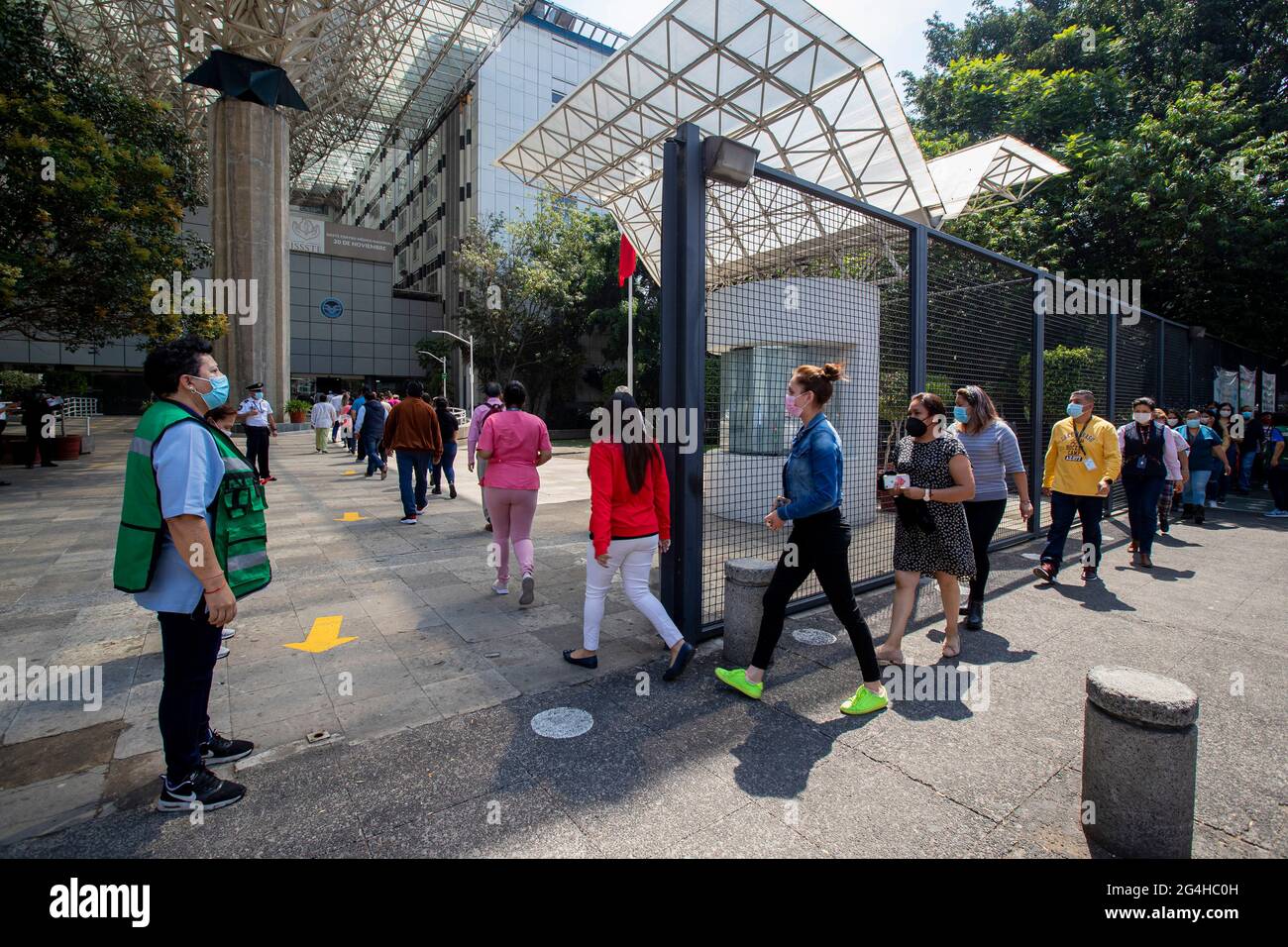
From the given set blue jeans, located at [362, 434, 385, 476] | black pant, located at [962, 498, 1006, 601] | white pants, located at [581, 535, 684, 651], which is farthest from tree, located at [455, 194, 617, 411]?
white pants, located at [581, 535, 684, 651]

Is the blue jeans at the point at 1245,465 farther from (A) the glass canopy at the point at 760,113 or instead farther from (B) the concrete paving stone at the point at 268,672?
(B) the concrete paving stone at the point at 268,672

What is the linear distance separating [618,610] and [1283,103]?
74.6 feet

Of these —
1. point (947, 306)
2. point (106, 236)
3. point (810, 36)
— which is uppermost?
point (810, 36)

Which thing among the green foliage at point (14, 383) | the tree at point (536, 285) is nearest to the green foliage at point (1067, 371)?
the green foliage at point (14, 383)

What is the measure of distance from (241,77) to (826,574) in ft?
120

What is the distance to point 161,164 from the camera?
1362 centimetres

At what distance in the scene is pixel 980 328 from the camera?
7.77 metres

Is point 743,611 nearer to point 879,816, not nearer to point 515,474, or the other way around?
point 879,816

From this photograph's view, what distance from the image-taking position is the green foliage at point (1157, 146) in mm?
14211

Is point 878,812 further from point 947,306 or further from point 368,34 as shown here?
point 368,34

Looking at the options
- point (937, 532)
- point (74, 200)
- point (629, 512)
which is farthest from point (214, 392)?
point (74, 200)

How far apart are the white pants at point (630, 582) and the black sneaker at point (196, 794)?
207 cm

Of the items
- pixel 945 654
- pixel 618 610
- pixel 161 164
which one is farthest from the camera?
pixel 161 164
